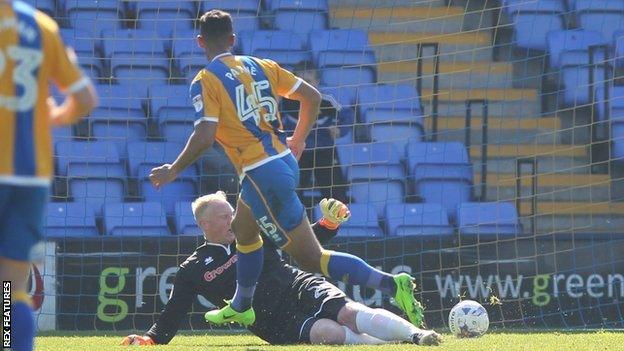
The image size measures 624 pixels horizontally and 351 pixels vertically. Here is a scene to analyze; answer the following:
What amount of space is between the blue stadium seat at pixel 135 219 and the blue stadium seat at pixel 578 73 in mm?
3980

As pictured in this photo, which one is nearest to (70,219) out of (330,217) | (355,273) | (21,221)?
(330,217)

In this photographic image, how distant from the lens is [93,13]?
40.5 feet

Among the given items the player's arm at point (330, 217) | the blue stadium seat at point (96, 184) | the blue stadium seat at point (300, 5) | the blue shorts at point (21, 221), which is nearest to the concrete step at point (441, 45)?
the blue stadium seat at point (300, 5)

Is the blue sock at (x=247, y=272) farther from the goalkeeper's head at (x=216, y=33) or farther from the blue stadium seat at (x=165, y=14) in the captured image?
the blue stadium seat at (x=165, y=14)

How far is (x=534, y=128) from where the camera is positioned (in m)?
12.5

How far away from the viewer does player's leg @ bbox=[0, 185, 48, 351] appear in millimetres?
4207

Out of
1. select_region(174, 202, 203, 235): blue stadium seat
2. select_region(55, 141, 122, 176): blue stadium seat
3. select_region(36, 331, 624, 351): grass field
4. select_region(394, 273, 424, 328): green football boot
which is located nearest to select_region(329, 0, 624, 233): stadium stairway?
select_region(174, 202, 203, 235): blue stadium seat

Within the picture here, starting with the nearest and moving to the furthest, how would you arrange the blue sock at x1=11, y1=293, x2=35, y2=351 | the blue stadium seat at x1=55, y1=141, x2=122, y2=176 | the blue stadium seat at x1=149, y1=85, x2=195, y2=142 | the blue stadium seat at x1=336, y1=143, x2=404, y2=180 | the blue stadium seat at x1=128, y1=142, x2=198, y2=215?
the blue sock at x1=11, y1=293, x2=35, y2=351 → the blue stadium seat at x1=55, y1=141, x2=122, y2=176 → the blue stadium seat at x1=128, y1=142, x2=198, y2=215 → the blue stadium seat at x1=336, y1=143, x2=404, y2=180 → the blue stadium seat at x1=149, y1=85, x2=195, y2=142

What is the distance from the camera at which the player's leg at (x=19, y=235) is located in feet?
13.8

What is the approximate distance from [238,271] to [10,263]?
3045mm

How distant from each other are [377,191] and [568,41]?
8.37 ft

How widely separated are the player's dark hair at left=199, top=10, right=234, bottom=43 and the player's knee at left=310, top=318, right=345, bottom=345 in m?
1.65

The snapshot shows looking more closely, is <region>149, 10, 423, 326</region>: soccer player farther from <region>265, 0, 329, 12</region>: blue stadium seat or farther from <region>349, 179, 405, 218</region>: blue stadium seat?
<region>265, 0, 329, 12</region>: blue stadium seat

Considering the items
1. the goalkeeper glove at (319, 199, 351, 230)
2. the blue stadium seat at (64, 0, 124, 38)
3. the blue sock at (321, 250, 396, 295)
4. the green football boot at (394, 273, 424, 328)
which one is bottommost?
the green football boot at (394, 273, 424, 328)
